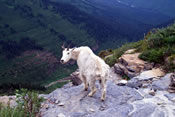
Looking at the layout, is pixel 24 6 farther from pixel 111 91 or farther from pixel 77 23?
pixel 111 91

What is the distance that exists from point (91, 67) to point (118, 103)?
177 centimetres

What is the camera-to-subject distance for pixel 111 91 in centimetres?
816

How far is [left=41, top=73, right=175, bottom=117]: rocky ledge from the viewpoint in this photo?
617 cm

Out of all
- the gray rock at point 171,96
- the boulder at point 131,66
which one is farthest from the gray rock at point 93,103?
the boulder at point 131,66

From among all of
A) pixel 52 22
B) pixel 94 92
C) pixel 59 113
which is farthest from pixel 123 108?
pixel 52 22

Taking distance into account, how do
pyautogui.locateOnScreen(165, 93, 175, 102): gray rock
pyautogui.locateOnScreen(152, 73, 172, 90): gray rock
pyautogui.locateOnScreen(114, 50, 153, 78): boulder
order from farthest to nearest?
pyautogui.locateOnScreen(114, 50, 153, 78): boulder → pyautogui.locateOnScreen(152, 73, 172, 90): gray rock → pyautogui.locateOnScreen(165, 93, 175, 102): gray rock

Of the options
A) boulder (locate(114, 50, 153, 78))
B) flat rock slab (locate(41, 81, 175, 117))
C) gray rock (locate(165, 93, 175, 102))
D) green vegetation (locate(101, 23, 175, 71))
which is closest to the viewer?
flat rock slab (locate(41, 81, 175, 117))

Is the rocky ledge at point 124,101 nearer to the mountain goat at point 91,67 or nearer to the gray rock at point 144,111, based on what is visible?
the gray rock at point 144,111

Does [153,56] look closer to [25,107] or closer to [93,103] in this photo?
[93,103]

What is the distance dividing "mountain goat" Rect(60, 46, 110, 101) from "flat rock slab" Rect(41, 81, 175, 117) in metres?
0.43

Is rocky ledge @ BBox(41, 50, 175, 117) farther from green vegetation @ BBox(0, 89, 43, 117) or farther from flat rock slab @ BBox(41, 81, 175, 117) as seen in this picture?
green vegetation @ BBox(0, 89, 43, 117)

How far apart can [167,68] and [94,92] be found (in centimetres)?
468

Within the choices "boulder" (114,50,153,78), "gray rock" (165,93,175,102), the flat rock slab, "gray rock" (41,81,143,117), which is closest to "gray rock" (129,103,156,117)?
the flat rock slab

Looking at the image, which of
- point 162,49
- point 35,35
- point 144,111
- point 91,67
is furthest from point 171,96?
point 35,35
